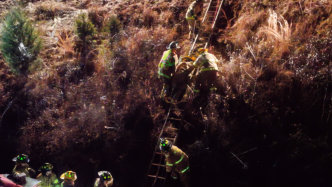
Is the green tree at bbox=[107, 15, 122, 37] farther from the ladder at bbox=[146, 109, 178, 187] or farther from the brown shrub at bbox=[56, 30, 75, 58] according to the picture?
the ladder at bbox=[146, 109, 178, 187]

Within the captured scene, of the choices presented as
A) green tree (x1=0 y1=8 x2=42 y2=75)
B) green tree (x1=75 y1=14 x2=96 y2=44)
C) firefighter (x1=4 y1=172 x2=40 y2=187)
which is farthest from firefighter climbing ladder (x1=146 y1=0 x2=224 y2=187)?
green tree (x1=0 y1=8 x2=42 y2=75)

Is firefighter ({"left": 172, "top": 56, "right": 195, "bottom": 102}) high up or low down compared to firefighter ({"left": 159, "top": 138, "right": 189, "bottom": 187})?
up

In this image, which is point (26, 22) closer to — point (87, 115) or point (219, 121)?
point (87, 115)

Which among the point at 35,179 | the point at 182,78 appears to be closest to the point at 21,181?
the point at 35,179

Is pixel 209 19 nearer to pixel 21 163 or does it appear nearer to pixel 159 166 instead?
pixel 159 166

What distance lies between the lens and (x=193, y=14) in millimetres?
8180

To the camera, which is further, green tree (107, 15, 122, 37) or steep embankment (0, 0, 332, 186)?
green tree (107, 15, 122, 37)

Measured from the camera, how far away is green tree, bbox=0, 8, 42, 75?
815cm

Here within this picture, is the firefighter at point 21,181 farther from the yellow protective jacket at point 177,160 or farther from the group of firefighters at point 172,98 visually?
the yellow protective jacket at point 177,160

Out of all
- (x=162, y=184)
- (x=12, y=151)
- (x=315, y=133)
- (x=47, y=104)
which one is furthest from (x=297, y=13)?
(x=12, y=151)

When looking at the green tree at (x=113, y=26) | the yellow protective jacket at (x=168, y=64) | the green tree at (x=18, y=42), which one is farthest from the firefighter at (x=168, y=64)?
the green tree at (x=18, y=42)

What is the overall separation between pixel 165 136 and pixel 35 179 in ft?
11.0

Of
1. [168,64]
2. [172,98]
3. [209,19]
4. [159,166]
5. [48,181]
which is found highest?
[209,19]

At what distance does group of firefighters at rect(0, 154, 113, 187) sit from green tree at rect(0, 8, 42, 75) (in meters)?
3.66
